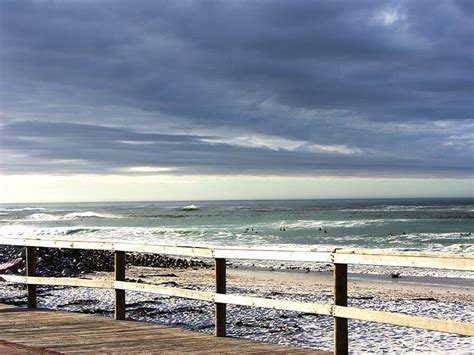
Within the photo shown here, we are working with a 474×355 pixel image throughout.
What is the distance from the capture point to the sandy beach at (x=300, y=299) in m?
8.72

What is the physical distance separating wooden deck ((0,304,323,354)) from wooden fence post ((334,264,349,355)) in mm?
514

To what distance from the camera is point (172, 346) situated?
23.7 ft

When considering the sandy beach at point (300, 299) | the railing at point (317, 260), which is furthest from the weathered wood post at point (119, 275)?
the sandy beach at point (300, 299)

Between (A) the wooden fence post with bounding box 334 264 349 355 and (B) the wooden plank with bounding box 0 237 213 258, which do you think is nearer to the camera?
(A) the wooden fence post with bounding box 334 264 349 355

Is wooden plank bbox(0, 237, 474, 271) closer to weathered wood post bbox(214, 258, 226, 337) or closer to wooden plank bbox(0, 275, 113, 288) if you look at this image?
weathered wood post bbox(214, 258, 226, 337)

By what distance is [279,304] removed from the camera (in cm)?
712

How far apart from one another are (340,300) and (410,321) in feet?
2.80

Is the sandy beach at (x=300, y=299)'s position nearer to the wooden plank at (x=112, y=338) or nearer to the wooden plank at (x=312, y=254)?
the wooden plank at (x=112, y=338)

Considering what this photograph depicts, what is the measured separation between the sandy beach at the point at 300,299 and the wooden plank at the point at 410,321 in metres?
1.66

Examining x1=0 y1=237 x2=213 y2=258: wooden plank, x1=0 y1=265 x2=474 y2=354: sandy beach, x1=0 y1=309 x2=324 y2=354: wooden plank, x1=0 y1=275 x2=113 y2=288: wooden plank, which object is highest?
x1=0 y1=237 x2=213 y2=258: wooden plank

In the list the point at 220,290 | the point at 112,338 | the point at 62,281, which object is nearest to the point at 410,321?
the point at 220,290

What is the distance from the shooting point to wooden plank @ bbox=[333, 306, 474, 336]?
5642 mm

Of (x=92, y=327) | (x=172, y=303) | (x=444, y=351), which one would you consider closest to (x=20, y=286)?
(x=172, y=303)

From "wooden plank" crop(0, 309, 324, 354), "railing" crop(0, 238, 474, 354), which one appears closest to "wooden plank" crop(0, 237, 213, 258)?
"railing" crop(0, 238, 474, 354)
